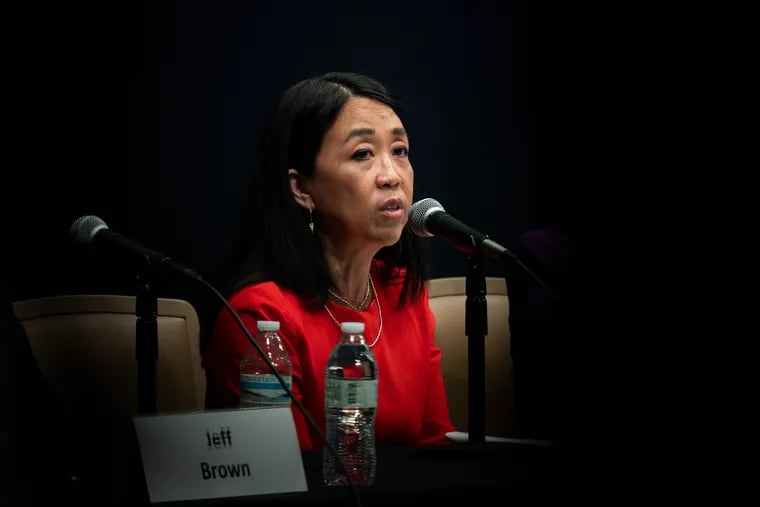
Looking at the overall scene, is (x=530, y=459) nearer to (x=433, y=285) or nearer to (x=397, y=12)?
(x=433, y=285)

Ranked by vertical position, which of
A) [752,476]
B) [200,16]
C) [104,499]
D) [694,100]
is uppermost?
[200,16]

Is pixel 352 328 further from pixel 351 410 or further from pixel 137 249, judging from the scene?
pixel 137 249

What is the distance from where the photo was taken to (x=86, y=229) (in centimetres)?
154

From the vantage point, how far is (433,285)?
2.52m

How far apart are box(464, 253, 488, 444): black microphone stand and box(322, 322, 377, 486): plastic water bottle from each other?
0.21 m

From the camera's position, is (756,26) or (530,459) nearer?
(756,26)

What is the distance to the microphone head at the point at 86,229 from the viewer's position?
5.04 feet

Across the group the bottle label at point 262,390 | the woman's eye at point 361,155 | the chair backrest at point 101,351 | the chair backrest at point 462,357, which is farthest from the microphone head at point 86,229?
the chair backrest at point 462,357

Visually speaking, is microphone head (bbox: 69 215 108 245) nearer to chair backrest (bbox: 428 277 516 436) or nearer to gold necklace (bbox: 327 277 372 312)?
gold necklace (bbox: 327 277 372 312)

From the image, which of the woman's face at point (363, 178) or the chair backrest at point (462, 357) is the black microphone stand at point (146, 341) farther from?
the chair backrest at point (462, 357)

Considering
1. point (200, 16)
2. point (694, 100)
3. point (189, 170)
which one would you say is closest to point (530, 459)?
point (694, 100)

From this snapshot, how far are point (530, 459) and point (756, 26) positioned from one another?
2.66ft

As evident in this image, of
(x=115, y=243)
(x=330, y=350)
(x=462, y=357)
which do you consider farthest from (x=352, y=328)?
(x=462, y=357)

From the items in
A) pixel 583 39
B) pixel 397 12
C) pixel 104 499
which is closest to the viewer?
pixel 583 39
